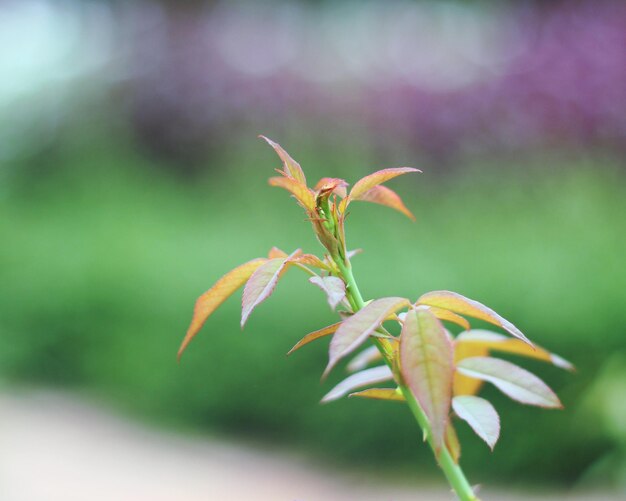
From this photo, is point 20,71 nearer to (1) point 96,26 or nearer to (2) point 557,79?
(1) point 96,26

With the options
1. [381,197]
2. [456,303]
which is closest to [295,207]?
[381,197]

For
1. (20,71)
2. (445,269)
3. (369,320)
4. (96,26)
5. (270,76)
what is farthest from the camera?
(96,26)

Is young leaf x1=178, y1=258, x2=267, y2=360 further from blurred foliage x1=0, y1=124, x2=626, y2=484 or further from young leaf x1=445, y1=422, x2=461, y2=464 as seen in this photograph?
blurred foliage x1=0, y1=124, x2=626, y2=484

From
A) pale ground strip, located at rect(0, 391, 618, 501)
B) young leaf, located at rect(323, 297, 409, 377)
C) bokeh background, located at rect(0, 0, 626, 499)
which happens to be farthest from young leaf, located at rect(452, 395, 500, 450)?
pale ground strip, located at rect(0, 391, 618, 501)

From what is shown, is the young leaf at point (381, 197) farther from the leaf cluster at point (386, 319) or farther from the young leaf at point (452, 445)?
the young leaf at point (452, 445)

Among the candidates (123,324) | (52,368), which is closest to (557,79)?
(123,324)
